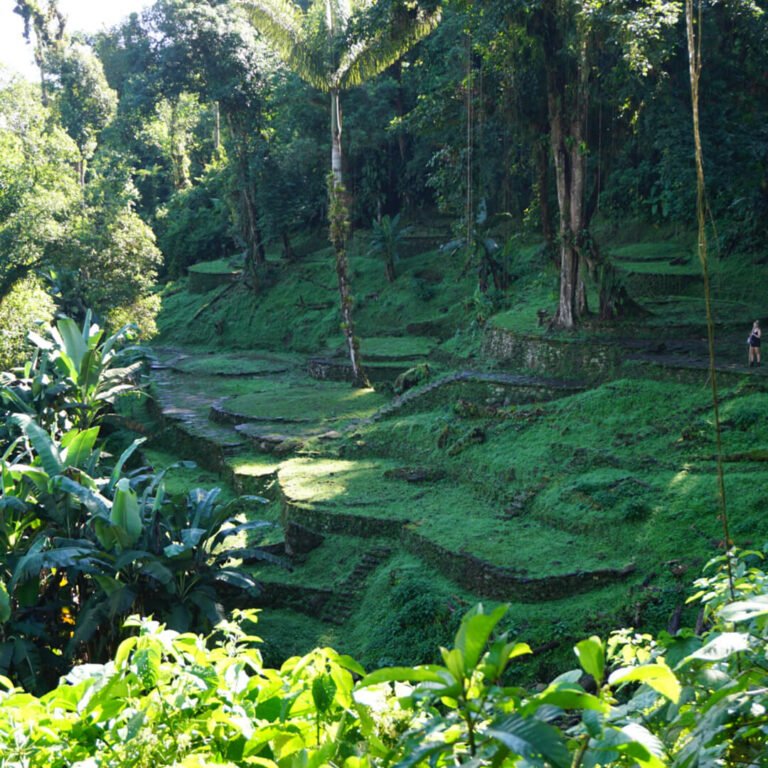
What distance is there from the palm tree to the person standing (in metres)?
7.97

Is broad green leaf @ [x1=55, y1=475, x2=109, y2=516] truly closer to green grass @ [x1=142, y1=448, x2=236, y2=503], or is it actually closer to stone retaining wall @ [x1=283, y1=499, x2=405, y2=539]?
stone retaining wall @ [x1=283, y1=499, x2=405, y2=539]

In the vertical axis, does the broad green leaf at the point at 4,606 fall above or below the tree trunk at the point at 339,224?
below

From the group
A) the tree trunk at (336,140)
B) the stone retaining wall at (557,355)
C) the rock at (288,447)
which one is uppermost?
the tree trunk at (336,140)

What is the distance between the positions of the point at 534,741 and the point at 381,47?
15598mm

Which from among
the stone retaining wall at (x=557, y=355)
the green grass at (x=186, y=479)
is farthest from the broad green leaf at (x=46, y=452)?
the stone retaining wall at (x=557, y=355)

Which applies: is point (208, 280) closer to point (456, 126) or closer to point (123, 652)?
point (456, 126)

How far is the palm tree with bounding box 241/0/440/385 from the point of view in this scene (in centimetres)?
1462

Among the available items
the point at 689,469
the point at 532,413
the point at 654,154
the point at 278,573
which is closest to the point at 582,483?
the point at 689,469

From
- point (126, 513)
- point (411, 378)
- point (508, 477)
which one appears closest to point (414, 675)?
point (126, 513)

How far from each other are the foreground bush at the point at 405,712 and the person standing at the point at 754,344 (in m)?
9.60

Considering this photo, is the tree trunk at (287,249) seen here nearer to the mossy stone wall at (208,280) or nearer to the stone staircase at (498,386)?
the mossy stone wall at (208,280)

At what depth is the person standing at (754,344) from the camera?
423 inches

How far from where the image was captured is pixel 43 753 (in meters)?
1.77

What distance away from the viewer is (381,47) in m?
15.3
